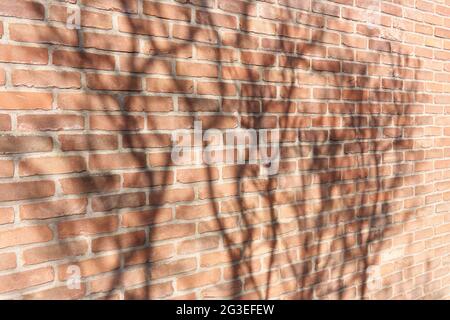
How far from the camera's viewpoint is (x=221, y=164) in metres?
2.44

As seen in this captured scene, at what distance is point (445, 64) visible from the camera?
373 centimetres

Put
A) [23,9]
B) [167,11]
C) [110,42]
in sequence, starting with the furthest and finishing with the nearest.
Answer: [167,11]
[110,42]
[23,9]

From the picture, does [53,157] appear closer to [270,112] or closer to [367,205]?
[270,112]

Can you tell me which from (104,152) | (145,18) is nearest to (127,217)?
(104,152)

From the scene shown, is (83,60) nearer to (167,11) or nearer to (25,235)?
(167,11)

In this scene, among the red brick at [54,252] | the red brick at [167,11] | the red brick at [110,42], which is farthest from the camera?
the red brick at [167,11]

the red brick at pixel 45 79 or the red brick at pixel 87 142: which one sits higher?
the red brick at pixel 45 79

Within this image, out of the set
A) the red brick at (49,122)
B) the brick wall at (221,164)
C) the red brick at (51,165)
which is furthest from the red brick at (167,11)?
the red brick at (51,165)

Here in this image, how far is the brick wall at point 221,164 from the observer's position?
6.15 feet

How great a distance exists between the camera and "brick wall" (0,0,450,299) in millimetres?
1876

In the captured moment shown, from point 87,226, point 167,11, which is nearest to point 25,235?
point 87,226

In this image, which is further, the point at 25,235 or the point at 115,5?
the point at 115,5

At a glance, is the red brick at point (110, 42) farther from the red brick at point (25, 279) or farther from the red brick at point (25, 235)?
Answer: the red brick at point (25, 279)

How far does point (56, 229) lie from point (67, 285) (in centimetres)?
25
